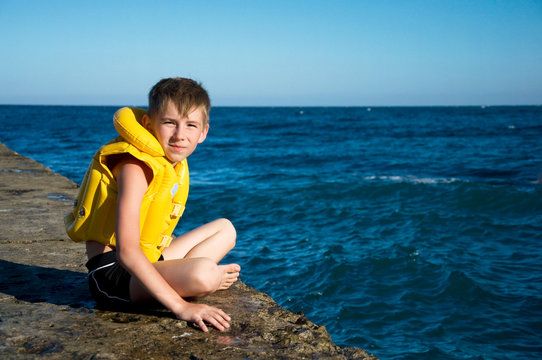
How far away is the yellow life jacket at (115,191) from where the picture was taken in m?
2.32

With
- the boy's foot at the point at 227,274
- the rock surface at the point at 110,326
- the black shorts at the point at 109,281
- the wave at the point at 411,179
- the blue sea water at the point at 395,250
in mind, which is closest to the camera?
the rock surface at the point at 110,326

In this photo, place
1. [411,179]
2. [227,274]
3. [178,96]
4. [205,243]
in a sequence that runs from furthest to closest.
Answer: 1. [411,179]
2. [205,243]
3. [227,274]
4. [178,96]

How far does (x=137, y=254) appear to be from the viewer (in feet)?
7.25

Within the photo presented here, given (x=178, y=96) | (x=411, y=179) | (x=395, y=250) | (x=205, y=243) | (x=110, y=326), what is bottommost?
(x=395, y=250)

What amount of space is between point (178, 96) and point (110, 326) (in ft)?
3.72

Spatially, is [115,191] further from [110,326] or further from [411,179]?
[411,179]

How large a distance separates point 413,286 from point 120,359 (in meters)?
3.85

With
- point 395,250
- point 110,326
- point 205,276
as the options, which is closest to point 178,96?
point 205,276

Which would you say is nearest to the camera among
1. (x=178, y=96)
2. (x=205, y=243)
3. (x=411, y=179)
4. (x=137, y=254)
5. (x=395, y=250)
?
(x=137, y=254)

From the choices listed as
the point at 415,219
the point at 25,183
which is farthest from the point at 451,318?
the point at 25,183

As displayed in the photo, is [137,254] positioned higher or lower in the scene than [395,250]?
higher

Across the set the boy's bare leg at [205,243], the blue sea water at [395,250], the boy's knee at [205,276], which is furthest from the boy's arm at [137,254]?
the blue sea water at [395,250]

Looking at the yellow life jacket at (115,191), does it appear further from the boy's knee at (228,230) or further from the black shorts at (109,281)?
the boy's knee at (228,230)

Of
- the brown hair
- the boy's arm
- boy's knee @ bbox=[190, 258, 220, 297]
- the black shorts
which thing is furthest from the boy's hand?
the brown hair
